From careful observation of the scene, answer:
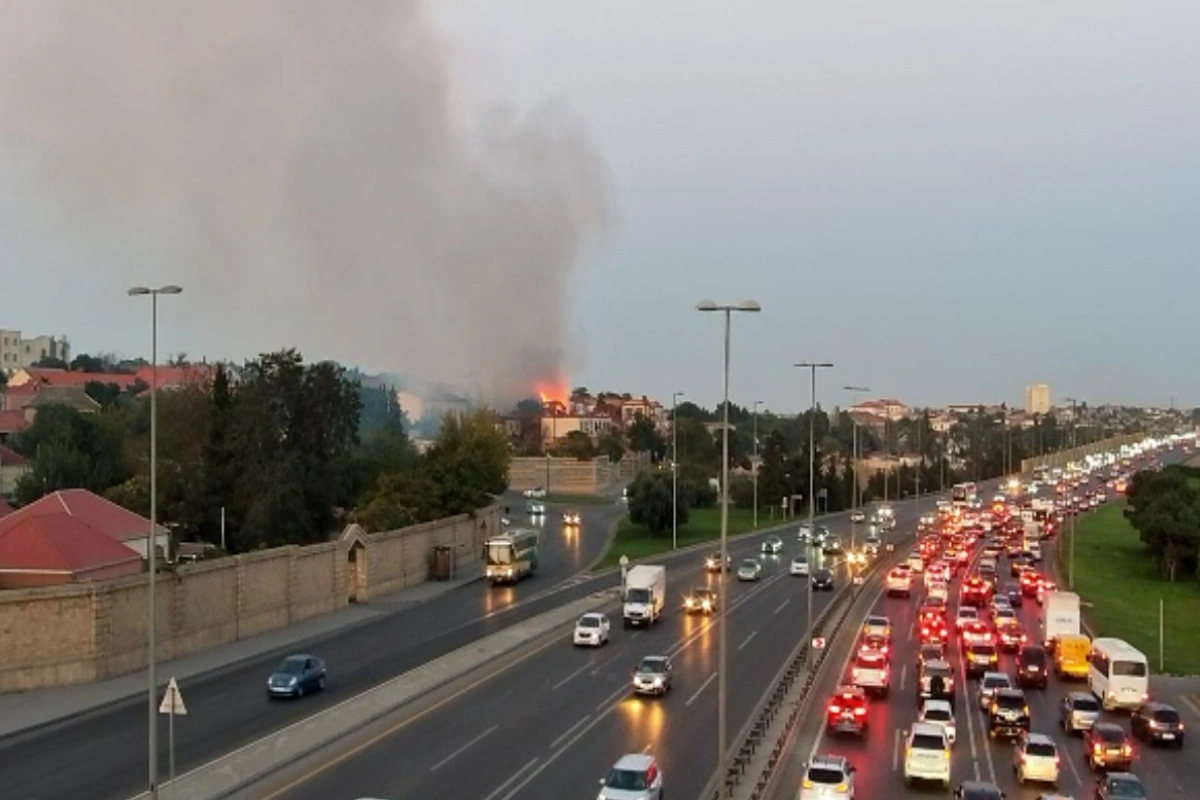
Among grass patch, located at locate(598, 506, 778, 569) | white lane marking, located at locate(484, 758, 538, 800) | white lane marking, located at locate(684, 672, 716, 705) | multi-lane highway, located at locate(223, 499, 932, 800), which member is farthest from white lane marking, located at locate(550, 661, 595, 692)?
grass patch, located at locate(598, 506, 778, 569)

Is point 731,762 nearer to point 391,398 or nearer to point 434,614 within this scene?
point 434,614

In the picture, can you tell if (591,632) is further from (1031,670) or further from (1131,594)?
(1131,594)

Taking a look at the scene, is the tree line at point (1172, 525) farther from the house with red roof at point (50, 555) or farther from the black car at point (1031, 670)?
the house with red roof at point (50, 555)

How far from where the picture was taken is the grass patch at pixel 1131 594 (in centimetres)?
4994

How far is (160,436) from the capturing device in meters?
85.7

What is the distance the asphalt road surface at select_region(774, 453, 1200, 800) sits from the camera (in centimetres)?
2528

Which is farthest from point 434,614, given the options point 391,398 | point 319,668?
point 391,398

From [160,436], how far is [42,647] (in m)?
52.3

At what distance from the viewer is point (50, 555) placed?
4484 cm

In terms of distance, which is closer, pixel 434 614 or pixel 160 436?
pixel 434 614

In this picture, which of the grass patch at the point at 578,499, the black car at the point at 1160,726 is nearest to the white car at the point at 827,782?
the black car at the point at 1160,726

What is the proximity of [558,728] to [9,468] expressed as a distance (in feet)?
257

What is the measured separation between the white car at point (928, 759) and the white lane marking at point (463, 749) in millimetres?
8787

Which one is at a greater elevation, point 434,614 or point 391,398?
point 391,398
